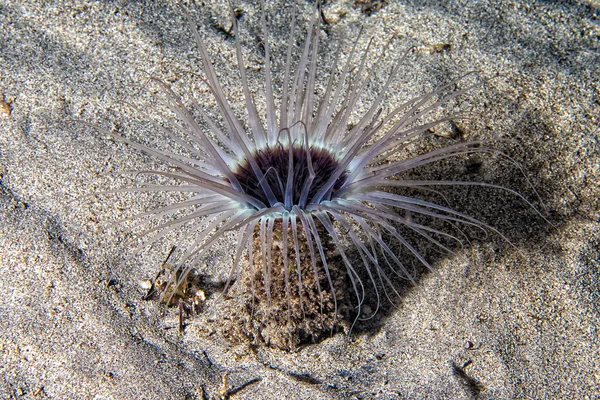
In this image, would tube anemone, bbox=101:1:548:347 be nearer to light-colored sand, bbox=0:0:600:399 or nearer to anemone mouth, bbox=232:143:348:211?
anemone mouth, bbox=232:143:348:211

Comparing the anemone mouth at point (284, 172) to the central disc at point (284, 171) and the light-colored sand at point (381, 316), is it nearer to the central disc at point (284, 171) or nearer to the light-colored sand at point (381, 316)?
the central disc at point (284, 171)

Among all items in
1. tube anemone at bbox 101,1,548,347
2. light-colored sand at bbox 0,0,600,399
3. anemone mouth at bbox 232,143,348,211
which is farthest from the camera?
light-colored sand at bbox 0,0,600,399

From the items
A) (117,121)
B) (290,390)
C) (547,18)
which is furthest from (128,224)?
(547,18)

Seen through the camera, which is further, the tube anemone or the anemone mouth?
the anemone mouth

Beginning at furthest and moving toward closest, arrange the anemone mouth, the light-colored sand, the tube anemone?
1. the light-colored sand
2. the anemone mouth
3. the tube anemone

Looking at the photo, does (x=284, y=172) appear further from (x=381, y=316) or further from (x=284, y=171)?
(x=381, y=316)

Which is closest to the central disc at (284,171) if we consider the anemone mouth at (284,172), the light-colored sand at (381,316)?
the anemone mouth at (284,172)

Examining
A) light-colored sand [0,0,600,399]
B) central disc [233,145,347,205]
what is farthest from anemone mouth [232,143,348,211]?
light-colored sand [0,0,600,399]

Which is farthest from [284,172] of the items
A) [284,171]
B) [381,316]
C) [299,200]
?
[381,316]

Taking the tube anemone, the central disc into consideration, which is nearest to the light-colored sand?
the tube anemone
